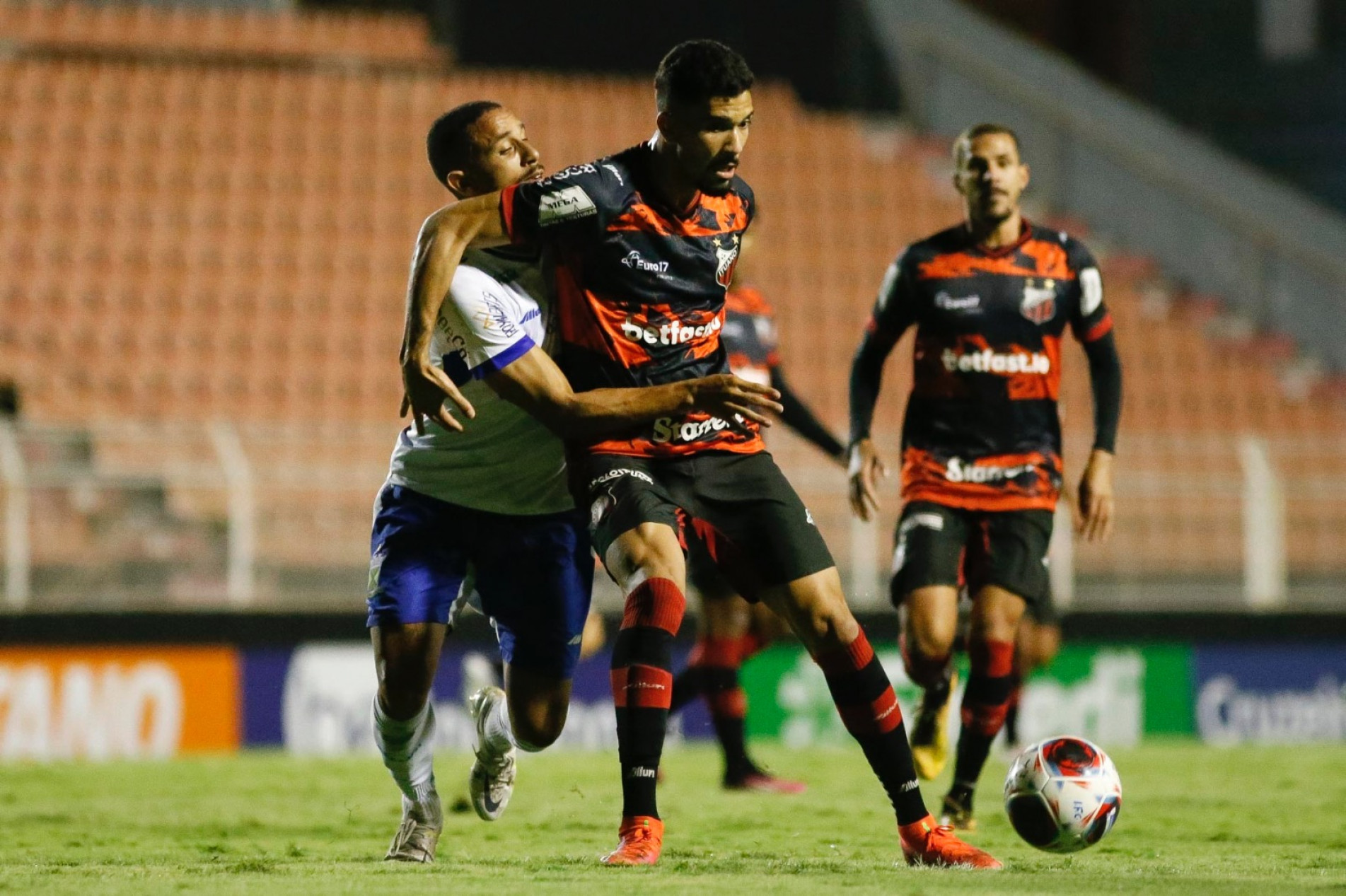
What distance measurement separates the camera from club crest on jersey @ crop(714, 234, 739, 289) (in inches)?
198

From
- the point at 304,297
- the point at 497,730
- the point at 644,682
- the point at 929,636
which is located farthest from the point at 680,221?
the point at 304,297

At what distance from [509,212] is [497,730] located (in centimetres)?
172

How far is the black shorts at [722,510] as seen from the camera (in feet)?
15.8

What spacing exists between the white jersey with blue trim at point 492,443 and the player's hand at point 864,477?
130 cm

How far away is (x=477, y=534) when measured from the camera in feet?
17.6

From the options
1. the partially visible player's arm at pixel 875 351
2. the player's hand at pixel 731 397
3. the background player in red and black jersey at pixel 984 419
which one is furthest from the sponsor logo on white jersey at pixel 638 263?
the partially visible player's arm at pixel 875 351

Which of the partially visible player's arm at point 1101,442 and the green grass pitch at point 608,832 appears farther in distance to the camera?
the partially visible player's arm at point 1101,442

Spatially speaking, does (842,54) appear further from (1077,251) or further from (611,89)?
(1077,251)

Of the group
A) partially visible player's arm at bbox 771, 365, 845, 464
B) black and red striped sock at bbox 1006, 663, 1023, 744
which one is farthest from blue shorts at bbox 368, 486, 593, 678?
black and red striped sock at bbox 1006, 663, 1023, 744

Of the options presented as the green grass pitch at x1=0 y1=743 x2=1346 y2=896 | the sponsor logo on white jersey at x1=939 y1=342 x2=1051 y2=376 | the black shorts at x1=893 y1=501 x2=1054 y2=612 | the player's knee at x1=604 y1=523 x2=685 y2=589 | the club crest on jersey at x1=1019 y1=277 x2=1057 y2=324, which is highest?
the club crest on jersey at x1=1019 y1=277 x2=1057 y2=324

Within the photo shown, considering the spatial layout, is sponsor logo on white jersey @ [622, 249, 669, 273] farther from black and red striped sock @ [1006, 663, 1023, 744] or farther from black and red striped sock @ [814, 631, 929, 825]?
black and red striped sock @ [1006, 663, 1023, 744]

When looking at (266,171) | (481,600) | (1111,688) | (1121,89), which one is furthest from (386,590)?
(1121,89)

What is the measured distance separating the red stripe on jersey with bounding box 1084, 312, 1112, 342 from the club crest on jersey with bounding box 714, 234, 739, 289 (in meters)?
1.92

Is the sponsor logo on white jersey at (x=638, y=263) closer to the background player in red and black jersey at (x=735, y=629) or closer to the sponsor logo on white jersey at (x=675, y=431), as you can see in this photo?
the sponsor logo on white jersey at (x=675, y=431)
